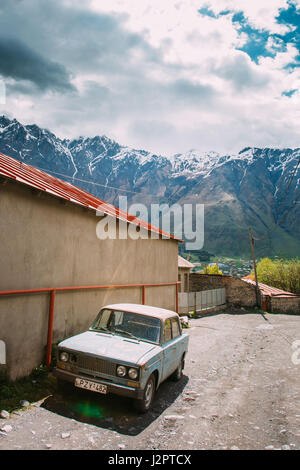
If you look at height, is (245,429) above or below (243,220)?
below

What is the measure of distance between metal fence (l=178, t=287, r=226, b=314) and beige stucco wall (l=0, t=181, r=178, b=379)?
10.8 metres

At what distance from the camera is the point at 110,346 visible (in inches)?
197

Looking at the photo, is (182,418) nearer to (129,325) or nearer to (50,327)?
(129,325)

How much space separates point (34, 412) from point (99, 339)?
1.50 meters

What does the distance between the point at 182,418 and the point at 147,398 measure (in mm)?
654

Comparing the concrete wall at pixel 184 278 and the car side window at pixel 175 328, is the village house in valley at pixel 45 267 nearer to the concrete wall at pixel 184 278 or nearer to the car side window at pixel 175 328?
the car side window at pixel 175 328

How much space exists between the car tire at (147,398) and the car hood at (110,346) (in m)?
0.51

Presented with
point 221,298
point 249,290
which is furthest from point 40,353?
point 249,290

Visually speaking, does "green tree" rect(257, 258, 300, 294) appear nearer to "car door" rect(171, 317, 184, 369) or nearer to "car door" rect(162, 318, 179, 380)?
"car door" rect(171, 317, 184, 369)

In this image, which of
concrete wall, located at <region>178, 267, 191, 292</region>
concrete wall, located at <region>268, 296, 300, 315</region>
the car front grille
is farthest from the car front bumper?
concrete wall, located at <region>268, 296, 300, 315</region>

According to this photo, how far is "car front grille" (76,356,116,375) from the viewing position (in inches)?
181

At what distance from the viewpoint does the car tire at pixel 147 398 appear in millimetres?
4527

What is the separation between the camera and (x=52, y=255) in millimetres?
6926
